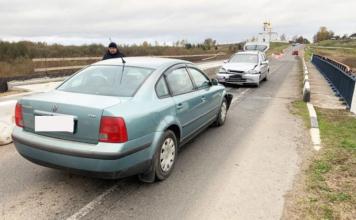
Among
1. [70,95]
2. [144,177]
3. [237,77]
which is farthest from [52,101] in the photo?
[237,77]

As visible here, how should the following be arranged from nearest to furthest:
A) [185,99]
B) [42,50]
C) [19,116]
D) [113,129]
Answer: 1. [113,129]
2. [19,116]
3. [185,99]
4. [42,50]

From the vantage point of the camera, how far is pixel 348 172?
189 inches

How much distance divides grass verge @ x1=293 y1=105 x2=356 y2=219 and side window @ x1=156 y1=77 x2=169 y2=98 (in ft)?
7.07

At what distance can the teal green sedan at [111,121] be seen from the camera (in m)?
3.61

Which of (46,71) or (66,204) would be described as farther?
(46,71)

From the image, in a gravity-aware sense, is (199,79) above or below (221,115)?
above

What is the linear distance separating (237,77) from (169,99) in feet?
32.4

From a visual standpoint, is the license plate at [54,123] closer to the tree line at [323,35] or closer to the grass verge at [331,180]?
the grass verge at [331,180]

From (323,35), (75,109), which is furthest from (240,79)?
(323,35)

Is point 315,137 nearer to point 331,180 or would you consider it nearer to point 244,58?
point 331,180

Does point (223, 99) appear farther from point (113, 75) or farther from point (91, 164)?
point (91, 164)

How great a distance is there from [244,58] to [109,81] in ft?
39.3

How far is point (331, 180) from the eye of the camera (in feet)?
14.9

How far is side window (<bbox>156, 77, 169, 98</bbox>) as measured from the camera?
175 inches
